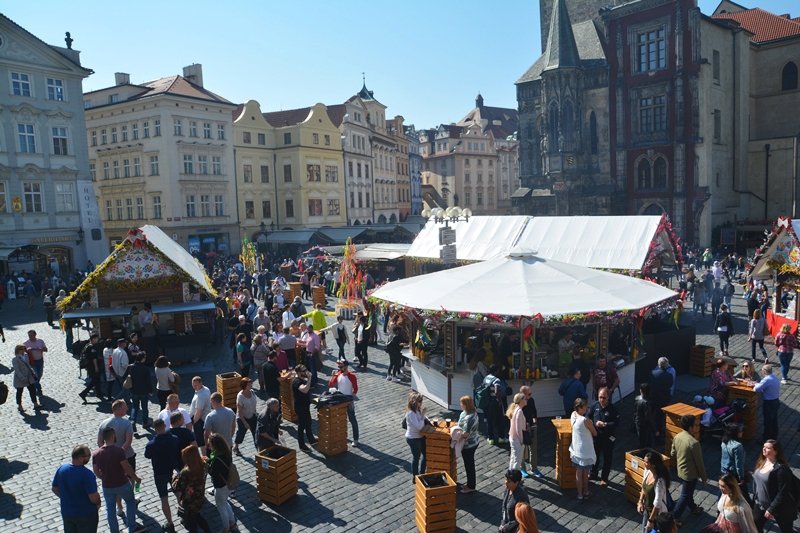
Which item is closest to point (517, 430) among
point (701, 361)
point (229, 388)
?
point (229, 388)

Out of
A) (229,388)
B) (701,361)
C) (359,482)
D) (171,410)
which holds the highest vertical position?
(171,410)

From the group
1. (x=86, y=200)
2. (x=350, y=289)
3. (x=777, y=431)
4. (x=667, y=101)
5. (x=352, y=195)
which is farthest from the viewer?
(x=352, y=195)

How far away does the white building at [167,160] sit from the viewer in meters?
45.3

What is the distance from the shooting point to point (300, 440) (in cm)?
1124

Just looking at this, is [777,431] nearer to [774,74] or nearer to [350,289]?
[350,289]

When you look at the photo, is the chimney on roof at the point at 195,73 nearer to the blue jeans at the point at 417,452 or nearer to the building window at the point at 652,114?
the building window at the point at 652,114

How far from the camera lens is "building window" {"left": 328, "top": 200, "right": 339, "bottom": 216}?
56250mm

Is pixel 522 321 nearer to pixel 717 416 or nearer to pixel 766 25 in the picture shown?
pixel 717 416

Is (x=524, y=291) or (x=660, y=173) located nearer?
(x=524, y=291)

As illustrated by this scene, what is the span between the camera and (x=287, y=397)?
42.4 ft

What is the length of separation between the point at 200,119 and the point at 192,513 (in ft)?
145

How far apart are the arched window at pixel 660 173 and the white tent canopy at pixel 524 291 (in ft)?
111

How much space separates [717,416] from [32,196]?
39.0 meters

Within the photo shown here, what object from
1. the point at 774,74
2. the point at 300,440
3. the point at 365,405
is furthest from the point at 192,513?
the point at 774,74
